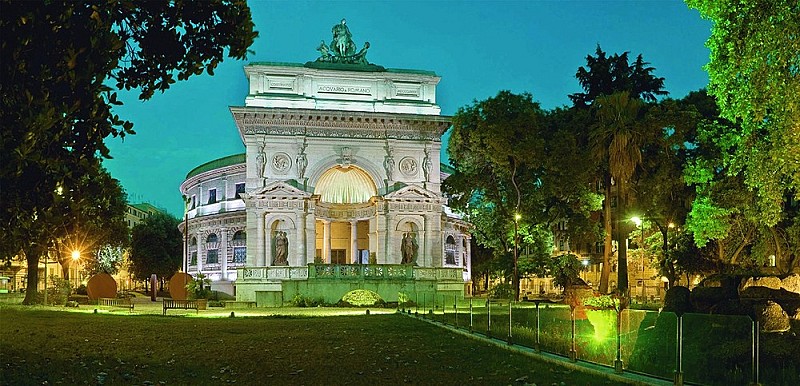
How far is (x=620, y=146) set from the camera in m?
37.8

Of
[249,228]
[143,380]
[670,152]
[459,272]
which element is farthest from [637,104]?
[143,380]

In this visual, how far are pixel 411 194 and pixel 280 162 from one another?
30.1 feet

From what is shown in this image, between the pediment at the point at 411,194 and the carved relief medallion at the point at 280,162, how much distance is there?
6.99 metres

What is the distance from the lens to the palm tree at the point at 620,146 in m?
37.9

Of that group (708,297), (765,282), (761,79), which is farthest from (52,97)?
(765,282)

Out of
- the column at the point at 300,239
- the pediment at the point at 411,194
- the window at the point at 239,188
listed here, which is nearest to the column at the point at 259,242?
the column at the point at 300,239

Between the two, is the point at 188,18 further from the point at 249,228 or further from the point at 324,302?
the point at 249,228

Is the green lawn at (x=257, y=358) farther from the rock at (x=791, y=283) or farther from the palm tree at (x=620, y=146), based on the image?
the palm tree at (x=620, y=146)

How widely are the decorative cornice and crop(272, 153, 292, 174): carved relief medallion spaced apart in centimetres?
149

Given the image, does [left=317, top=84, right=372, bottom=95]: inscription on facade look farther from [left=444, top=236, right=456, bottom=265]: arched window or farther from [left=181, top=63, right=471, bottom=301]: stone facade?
[left=444, top=236, right=456, bottom=265]: arched window

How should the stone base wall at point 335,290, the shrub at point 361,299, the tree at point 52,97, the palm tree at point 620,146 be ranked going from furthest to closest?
the stone base wall at point 335,290
the shrub at point 361,299
the palm tree at point 620,146
the tree at point 52,97

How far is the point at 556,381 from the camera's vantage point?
39.7ft

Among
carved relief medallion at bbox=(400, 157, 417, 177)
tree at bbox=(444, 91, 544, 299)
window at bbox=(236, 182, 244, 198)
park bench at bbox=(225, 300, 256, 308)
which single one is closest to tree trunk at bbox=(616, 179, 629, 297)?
tree at bbox=(444, 91, 544, 299)

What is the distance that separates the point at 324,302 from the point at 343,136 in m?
12.9
